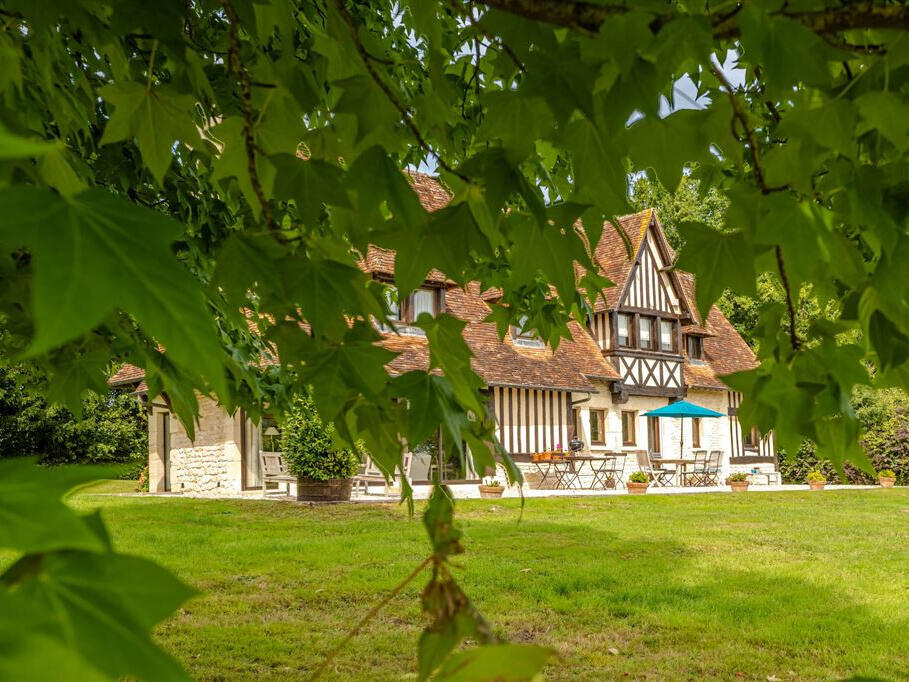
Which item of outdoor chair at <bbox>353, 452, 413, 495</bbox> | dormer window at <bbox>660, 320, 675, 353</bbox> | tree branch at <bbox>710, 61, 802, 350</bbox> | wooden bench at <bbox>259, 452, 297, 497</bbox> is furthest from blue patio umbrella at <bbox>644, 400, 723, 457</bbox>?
tree branch at <bbox>710, 61, 802, 350</bbox>

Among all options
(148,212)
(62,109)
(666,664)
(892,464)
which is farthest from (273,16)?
(892,464)

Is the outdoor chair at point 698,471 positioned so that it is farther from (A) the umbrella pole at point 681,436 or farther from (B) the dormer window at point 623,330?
(B) the dormer window at point 623,330

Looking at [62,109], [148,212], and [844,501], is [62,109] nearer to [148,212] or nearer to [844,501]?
[148,212]

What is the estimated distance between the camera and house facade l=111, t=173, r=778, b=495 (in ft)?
62.9

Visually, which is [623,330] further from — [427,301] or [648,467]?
[427,301]

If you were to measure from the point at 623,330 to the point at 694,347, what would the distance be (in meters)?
4.51

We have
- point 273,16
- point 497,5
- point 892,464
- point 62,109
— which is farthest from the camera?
point 892,464

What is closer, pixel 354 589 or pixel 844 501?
pixel 354 589

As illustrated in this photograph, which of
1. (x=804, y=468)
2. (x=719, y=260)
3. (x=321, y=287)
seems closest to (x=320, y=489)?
(x=719, y=260)

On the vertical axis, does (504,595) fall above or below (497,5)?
below

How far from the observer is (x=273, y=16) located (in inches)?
73.2

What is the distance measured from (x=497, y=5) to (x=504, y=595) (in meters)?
6.66

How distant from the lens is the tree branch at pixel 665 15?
4.08ft

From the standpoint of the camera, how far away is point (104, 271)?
0.52 meters
